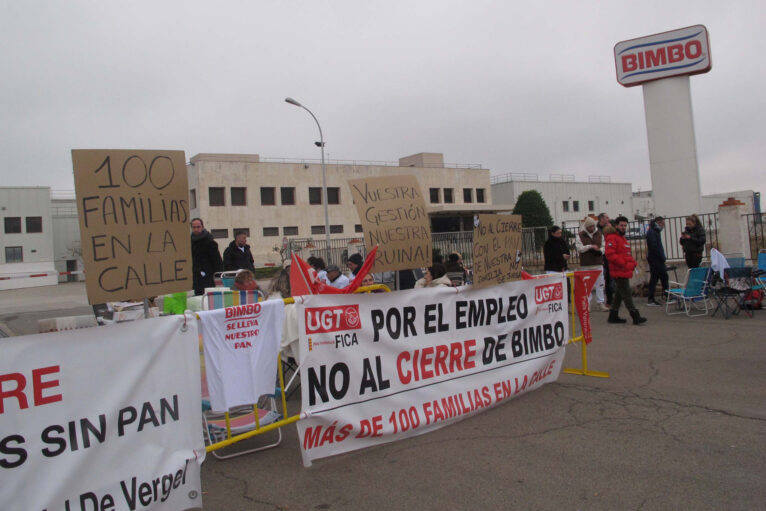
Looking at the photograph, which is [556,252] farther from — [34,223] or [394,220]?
[34,223]

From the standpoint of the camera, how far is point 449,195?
189ft

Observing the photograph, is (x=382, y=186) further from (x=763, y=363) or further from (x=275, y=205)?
(x=275, y=205)

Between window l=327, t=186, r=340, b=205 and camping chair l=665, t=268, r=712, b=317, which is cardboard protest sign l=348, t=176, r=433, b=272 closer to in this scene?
camping chair l=665, t=268, r=712, b=317

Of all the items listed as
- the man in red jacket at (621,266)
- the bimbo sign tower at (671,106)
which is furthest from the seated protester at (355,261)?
the bimbo sign tower at (671,106)

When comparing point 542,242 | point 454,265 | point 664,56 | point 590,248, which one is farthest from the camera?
point 542,242

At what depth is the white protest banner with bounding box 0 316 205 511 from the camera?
2920 mm

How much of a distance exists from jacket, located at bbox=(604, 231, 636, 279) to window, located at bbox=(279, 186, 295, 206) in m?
41.9

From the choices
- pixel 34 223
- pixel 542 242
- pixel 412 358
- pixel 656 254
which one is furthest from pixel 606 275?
pixel 34 223

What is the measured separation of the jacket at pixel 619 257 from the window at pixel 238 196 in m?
40.8

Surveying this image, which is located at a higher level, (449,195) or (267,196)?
(267,196)

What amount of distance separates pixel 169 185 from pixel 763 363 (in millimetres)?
6899

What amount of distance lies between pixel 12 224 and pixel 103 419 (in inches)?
2235

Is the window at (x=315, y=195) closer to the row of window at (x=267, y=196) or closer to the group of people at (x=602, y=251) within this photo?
the row of window at (x=267, y=196)

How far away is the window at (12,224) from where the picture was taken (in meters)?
50.4
